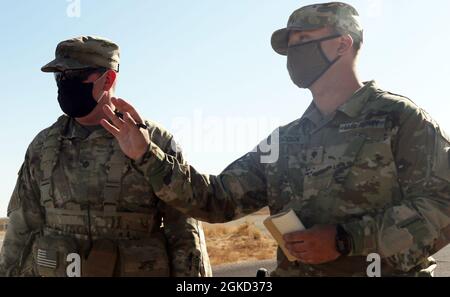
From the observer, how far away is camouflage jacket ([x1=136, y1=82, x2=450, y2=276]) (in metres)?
2.61

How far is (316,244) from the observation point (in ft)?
8.52

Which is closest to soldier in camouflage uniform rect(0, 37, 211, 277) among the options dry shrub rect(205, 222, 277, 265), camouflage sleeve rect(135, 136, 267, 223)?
camouflage sleeve rect(135, 136, 267, 223)

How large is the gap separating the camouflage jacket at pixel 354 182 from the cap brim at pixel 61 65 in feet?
4.18

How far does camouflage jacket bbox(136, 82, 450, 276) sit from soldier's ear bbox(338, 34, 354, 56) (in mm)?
253

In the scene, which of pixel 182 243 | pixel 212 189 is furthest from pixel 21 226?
pixel 212 189

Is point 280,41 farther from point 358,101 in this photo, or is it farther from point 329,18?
point 358,101

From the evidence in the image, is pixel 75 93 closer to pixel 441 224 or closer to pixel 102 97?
pixel 102 97

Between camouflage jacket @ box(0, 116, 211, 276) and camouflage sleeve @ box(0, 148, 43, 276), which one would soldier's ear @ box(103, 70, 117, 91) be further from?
camouflage sleeve @ box(0, 148, 43, 276)

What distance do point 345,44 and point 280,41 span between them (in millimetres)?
465

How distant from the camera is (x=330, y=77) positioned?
3205 mm

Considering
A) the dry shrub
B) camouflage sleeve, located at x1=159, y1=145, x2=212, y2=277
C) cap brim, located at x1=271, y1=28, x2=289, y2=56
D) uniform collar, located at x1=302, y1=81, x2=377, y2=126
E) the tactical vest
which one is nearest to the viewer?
uniform collar, located at x1=302, y1=81, x2=377, y2=126
